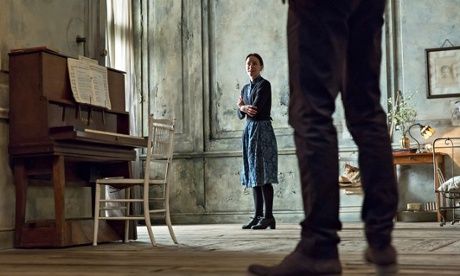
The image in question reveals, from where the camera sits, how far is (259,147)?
22.3ft

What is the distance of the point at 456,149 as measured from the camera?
826 cm

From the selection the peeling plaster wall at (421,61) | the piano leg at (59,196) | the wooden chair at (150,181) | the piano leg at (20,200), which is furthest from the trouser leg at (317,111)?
the peeling plaster wall at (421,61)

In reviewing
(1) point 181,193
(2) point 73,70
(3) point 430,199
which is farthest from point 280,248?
(1) point 181,193

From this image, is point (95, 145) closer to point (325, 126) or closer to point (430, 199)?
point (325, 126)

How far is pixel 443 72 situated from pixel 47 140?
5.49 metres

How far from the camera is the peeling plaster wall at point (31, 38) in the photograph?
4.75 meters

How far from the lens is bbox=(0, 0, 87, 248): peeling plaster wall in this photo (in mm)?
4750

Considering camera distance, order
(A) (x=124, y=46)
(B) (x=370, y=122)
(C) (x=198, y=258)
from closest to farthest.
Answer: (B) (x=370, y=122) → (C) (x=198, y=258) → (A) (x=124, y=46)

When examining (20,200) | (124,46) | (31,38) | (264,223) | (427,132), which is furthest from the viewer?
(124,46)

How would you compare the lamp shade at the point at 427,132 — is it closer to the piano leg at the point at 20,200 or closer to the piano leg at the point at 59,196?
the piano leg at the point at 59,196

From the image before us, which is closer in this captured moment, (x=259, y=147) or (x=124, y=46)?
Result: (x=259, y=147)

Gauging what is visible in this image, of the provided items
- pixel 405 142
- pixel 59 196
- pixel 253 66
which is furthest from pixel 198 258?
Result: pixel 405 142

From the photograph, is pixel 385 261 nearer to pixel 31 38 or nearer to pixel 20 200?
pixel 20 200

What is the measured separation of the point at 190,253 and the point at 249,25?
6.03 m
